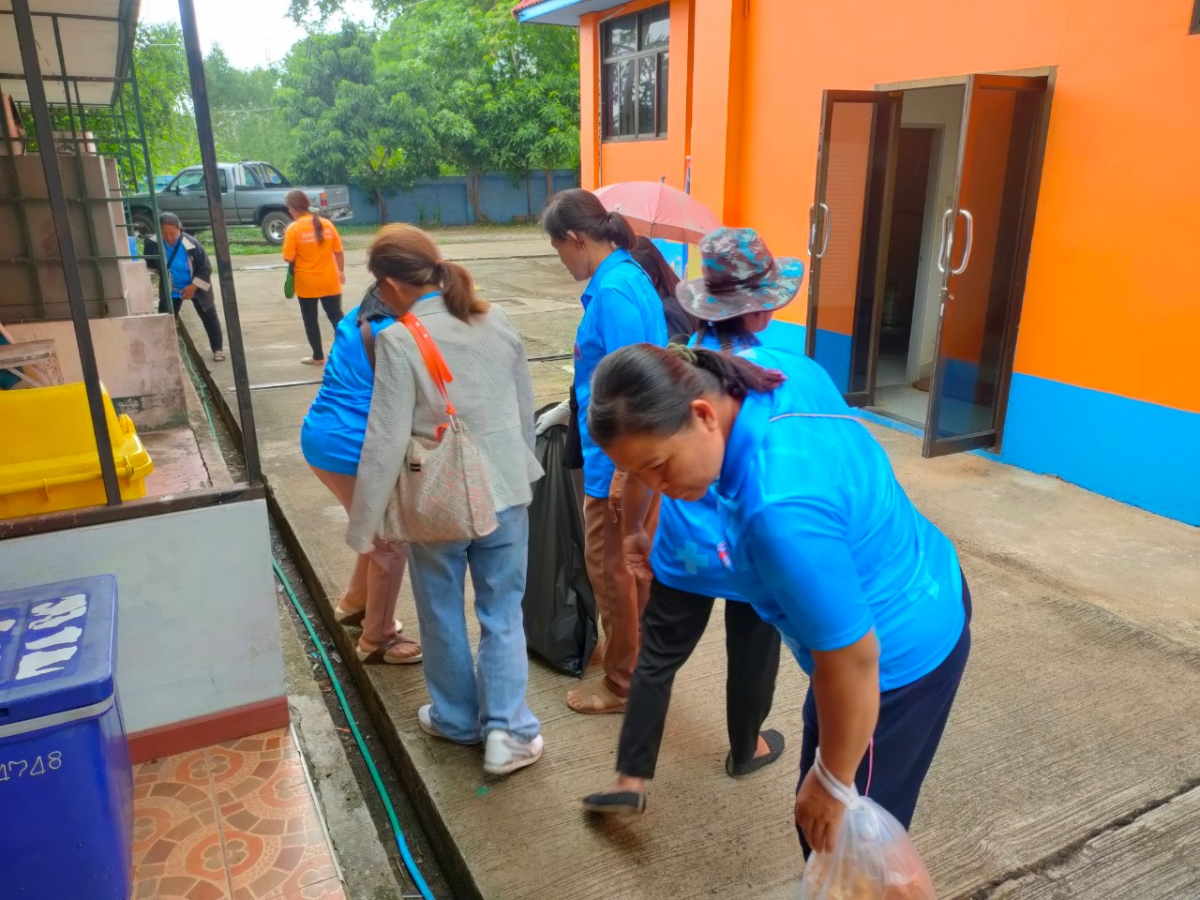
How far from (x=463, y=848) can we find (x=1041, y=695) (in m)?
2.02

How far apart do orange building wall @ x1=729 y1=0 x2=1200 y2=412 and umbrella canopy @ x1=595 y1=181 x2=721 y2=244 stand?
221 cm

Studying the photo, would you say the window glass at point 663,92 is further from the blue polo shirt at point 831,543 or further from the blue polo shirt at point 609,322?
the blue polo shirt at point 831,543

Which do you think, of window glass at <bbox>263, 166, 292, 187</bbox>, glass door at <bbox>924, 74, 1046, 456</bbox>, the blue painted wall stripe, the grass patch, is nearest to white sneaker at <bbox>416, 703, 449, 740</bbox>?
glass door at <bbox>924, 74, 1046, 456</bbox>

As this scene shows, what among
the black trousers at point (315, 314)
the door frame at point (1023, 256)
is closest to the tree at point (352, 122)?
the black trousers at point (315, 314)

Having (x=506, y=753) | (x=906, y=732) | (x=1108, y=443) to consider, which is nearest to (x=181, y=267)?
(x=506, y=753)

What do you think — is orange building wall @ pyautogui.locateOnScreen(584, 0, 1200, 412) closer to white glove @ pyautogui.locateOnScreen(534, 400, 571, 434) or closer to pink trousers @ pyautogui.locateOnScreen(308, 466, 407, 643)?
white glove @ pyautogui.locateOnScreen(534, 400, 571, 434)

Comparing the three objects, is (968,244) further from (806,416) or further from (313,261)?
(313,261)

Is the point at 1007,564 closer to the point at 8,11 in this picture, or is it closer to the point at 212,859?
the point at 212,859

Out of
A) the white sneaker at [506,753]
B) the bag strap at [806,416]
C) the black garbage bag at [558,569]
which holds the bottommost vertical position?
the white sneaker at [506,753]

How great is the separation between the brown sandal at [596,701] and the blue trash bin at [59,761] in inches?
53.9

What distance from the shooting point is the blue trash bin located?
1.71m

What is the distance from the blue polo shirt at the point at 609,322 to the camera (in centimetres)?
265

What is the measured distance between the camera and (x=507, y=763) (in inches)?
101

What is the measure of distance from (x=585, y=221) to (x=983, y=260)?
3604 mm
